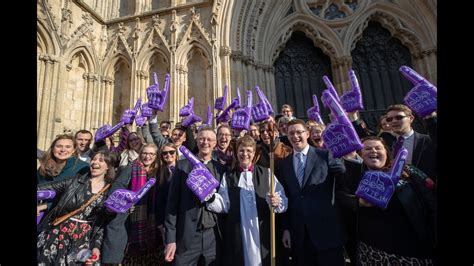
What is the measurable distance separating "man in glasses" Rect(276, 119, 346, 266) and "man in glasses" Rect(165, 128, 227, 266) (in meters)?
0.77

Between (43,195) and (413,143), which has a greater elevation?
(413,143)

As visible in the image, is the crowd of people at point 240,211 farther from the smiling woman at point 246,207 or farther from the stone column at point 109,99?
the stone column at point 109,99

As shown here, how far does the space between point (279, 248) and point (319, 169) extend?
3.20 ft

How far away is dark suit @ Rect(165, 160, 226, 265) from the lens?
2488mm

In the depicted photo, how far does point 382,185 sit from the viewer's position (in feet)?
6.56

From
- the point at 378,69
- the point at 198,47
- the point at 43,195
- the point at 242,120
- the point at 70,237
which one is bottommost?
the point at 70,237

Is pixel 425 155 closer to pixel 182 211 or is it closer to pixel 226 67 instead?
pixel 182 211

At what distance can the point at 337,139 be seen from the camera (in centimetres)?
256

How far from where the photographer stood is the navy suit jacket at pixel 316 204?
2430 mm

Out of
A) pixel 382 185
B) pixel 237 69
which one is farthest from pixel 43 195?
pixel 237 69

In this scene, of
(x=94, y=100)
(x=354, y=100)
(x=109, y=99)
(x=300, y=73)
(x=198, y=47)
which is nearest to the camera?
(x=354, y=100)

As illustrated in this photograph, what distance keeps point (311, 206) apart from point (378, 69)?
1000 centimetres
